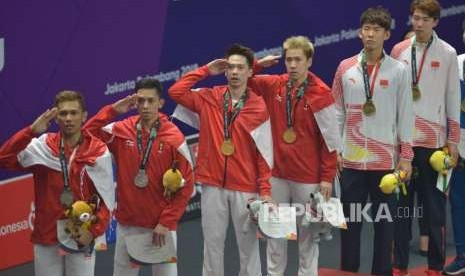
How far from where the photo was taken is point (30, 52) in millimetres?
9805

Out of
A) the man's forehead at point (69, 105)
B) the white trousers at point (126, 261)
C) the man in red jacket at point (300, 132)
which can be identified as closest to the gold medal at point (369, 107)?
the man in red jacket at point (300, 132)

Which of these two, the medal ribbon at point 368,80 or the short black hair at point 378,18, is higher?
the short black hair at point 378,18

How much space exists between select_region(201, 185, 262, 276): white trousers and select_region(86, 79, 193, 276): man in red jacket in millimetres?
285

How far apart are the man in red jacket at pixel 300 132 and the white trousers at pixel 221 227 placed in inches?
11.8

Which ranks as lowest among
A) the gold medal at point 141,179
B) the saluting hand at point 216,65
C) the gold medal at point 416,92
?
the gold medal at point 141,179

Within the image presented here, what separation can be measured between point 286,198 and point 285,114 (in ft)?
2.09

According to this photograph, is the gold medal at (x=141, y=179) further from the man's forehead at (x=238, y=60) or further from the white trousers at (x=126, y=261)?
the man's forehead at (x=238, y=60)

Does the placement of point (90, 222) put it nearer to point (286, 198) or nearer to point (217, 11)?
point (286, 198)

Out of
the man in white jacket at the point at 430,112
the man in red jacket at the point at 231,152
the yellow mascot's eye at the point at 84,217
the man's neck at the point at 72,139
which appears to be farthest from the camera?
the man in white jacket at the point at 430,112

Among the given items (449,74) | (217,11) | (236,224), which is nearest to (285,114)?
(236,224)

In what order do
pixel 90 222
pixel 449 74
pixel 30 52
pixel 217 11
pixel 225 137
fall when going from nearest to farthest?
1. pixel 90 222
2. pixel 225 137
3. pixel 449 74
4. pixel 30 52
5. pixel 217 11

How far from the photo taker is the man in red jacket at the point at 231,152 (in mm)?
8312

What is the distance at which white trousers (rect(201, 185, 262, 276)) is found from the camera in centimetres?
834

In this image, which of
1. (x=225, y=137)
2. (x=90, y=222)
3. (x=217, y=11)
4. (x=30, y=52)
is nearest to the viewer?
(x=90, y=222)
